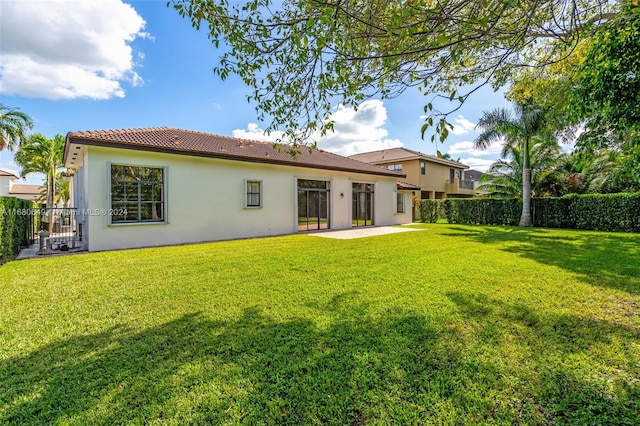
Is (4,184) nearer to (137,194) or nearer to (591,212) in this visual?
(137,194)

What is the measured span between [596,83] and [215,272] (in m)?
7.79

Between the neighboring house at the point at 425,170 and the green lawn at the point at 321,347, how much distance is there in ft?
82.9

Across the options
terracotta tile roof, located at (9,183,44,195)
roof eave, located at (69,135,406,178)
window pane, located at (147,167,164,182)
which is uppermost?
terracotta tile roof, located at (9,183,44,195)

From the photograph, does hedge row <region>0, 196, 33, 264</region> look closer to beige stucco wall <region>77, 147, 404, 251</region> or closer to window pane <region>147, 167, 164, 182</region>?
beige stucco wall <region>77, 147, 404, 251</region>

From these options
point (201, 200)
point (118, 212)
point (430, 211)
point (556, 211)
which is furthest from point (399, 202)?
point (118, 212)

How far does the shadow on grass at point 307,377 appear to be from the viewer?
2.38 metres

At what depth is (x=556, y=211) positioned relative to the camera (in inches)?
738

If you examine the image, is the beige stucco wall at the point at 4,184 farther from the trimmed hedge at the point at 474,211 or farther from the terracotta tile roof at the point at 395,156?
the trimmed hedge at the point at 474,211

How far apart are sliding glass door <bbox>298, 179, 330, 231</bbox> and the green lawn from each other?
9.78 metres

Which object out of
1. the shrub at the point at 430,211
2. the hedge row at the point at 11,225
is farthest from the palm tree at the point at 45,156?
the shrub at the point at 430,211

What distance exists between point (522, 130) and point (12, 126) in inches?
1282

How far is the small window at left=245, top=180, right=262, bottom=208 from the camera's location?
14.4m

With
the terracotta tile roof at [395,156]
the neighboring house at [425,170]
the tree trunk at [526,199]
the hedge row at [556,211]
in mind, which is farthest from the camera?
the terracotta tile roof at [395,156]

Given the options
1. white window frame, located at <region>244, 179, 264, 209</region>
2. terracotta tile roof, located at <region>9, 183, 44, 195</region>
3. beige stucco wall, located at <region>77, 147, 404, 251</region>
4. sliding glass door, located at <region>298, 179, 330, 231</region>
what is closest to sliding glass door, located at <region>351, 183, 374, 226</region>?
beige stucco wall, located at <region>77, 147, 404, 251</region>
